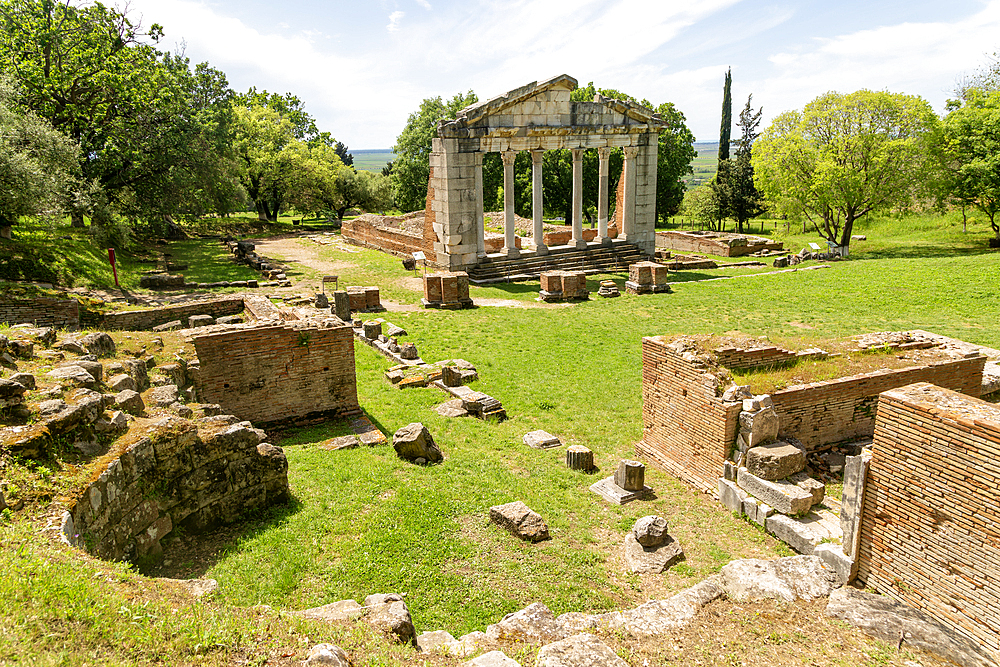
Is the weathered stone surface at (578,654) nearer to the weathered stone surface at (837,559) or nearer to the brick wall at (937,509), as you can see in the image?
the weathered stone surface at (837,559)

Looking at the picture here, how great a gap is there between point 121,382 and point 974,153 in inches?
1501

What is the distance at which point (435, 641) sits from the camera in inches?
225

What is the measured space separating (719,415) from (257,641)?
7050 mm

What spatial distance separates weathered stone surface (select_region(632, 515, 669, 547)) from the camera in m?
7.62

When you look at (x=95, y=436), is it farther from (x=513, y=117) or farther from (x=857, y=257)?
(x=857, y=257)

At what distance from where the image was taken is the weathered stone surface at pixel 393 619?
5373 mm

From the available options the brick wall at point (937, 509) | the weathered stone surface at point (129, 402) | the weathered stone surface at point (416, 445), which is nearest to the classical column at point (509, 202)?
the weathered stone surface at point (416, 445)

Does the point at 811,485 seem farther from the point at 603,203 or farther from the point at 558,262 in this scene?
the point at 603,203

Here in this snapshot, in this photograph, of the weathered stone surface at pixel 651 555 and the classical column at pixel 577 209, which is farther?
the classical column at pixel 577 209

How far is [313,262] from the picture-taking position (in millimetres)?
32750

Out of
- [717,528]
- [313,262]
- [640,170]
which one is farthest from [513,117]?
[717,528]

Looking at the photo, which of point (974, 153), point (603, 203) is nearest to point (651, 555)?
point (603, 203)

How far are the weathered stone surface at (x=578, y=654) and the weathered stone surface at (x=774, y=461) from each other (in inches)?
174

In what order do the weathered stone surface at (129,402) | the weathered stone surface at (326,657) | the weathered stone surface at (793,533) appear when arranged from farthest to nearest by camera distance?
the weathered stone surface at (129,402) < the weathered stone surface at (793,533) < the weathered stone surface at (326,657)
